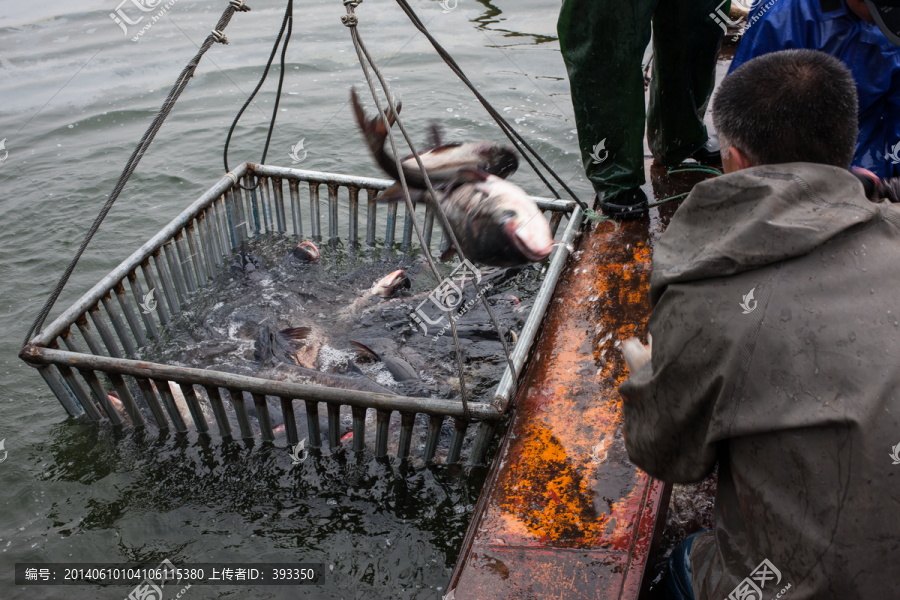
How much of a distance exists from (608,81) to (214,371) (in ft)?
10.2

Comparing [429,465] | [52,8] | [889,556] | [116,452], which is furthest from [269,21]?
[889,556]

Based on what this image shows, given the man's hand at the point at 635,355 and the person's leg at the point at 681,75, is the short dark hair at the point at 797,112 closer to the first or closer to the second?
the man's hand at the point at 635,355

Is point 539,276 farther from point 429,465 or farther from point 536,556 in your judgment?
point 536,556

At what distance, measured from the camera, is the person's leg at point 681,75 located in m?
4.39

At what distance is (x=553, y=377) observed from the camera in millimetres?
3359

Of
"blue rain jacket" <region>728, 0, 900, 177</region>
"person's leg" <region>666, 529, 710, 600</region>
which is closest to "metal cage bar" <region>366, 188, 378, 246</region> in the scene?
"blue rain jacket" <region>728, 0, 900, 177</region>

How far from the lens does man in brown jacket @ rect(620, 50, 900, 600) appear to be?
146 cm

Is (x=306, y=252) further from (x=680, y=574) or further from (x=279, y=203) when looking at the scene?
(x=680, y=574)

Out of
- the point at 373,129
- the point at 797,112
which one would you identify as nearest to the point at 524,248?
the point at 373,129

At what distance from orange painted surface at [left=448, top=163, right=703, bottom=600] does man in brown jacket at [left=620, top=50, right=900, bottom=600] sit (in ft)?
2.17

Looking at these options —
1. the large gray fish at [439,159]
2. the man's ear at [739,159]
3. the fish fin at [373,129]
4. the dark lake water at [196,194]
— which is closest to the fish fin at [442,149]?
the large gray fish at [439,159]

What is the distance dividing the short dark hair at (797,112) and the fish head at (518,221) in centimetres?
131

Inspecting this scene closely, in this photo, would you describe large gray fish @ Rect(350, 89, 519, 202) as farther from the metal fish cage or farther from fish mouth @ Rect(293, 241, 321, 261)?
fish mouth @ Rect(293, 241, 321, 261)

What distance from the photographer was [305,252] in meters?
5.82
